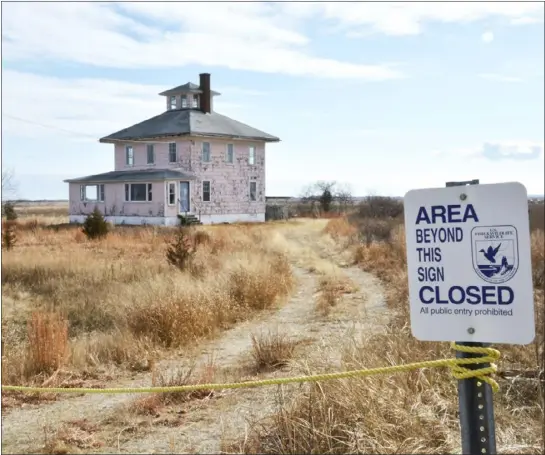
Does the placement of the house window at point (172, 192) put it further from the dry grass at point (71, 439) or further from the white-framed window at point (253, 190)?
the dry grass at point (71, 439)

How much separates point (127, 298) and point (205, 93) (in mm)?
28553

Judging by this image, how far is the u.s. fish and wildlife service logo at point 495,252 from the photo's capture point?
1.89 meters

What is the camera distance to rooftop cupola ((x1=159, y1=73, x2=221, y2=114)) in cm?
3650

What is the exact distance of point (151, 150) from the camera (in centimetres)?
3534

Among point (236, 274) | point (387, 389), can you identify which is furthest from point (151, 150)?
point (387, 389)

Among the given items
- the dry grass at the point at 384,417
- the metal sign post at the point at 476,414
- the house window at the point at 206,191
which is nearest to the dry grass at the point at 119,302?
the dry grass at the point at 384,417

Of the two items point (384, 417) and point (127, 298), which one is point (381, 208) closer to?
point (127, 298)

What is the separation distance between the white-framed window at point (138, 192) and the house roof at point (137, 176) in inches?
18.8

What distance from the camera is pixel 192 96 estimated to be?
37.0 meters

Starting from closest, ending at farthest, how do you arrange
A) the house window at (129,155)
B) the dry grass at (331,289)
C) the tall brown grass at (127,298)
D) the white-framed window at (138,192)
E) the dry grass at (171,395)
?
1. the dry grass at (171,395)
2. the tall brown grass at (127,298)
3. the dry grass at (331,289)
4. the white-framed window at (138,192)
5. the house window at (129,155)

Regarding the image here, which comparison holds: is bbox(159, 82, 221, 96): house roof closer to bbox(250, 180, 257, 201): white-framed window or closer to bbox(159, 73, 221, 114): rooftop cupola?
bbox(159, 73, 221, 114): rooftop cupola

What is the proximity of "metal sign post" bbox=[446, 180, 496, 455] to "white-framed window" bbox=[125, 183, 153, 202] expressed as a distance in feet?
102

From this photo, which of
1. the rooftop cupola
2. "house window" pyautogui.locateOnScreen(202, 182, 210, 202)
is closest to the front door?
"house window" pyautogui.locateOnScreen(202, 182, 210, 202)

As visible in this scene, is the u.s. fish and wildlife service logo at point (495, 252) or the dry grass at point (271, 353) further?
the dry grass at point (271, 353)
